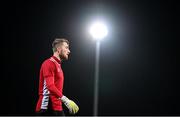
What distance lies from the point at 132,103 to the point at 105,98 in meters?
1.55

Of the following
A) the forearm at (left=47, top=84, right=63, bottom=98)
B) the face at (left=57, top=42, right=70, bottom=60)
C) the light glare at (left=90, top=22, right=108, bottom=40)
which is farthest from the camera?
the light glare at (left=90, top=22, right=108, bottom=40)

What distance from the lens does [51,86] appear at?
5.95 meters

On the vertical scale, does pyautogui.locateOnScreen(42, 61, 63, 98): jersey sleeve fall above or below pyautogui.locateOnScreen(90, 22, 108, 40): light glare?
below

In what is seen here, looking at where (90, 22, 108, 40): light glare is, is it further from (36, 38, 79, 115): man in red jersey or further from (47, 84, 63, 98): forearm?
(47, 84, 63, 98): forearm

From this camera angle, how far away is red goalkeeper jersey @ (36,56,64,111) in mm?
5977

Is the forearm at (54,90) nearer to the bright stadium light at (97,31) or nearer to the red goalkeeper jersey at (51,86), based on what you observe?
the red goalkeeper jersey at (51,86)

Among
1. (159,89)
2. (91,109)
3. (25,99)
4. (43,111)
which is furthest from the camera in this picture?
(159,89)

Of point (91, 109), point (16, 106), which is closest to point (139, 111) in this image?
point (91, 109)

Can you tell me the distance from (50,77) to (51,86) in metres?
0.12

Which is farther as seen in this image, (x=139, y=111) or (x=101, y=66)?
(x=101, y=66)

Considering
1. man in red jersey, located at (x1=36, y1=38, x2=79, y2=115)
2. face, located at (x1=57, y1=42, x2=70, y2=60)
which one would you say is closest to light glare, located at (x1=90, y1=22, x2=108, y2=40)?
face, located at (x1=57, y1=42, x2=70, y2=60)

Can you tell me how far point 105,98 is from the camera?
1056 inches

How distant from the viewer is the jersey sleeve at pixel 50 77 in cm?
596

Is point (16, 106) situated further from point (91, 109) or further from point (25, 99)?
point (91, 109)
